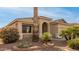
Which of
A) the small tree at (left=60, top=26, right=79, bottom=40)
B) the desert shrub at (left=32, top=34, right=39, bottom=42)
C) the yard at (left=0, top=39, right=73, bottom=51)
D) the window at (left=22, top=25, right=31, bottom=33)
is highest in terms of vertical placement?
the window at (left=22, top=25, right=31, bottom=33)

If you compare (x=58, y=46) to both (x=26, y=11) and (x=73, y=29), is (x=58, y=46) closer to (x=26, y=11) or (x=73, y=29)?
(x=73, y=29)

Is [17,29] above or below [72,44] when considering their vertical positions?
above

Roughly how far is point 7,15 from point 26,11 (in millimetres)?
393

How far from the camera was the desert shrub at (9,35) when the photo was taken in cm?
466

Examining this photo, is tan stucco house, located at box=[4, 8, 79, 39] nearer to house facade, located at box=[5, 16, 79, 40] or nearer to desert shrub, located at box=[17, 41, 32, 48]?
house facade, located at box=[5, 16, 79, 40]

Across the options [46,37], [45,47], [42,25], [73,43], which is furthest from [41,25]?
[73,43]

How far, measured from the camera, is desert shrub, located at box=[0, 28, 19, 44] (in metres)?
4.66

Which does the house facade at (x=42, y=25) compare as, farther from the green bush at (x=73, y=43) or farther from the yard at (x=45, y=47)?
the green bush at (x=73, y=43)

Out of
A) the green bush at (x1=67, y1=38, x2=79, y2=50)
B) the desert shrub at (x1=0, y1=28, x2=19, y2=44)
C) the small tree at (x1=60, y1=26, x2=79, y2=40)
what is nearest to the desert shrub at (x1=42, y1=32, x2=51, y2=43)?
the small tree at (x1=60, y1=26, x2=79, y2=40)

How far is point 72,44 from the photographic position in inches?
183

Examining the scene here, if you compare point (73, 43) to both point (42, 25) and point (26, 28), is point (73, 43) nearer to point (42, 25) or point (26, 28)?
point (42, 25)

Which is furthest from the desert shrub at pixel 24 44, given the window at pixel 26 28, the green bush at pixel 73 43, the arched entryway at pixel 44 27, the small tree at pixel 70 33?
the green bush at pixel 73 43
